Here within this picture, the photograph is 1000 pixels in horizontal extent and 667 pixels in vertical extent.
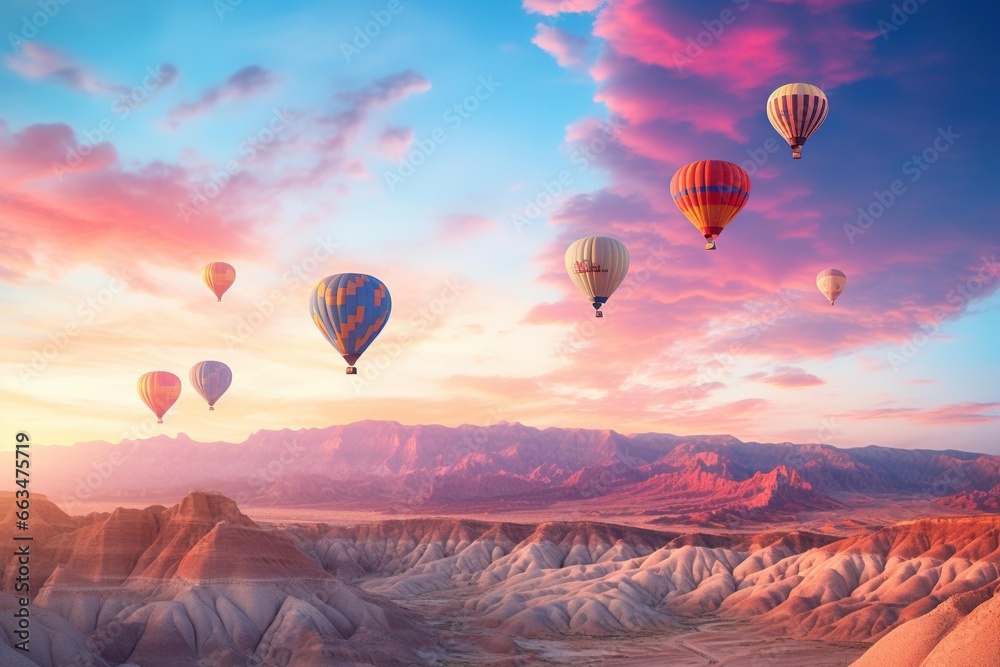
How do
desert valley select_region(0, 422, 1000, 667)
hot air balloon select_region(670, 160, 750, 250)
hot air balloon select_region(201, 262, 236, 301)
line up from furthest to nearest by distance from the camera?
hot air balloon select_region(201, 262, 236, 301)
hot air balloon select_region(670, 160, 750, 250)
desert valley select_region(0, 422, 1000, 667)

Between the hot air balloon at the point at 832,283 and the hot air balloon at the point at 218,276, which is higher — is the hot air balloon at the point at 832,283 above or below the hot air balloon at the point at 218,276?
above

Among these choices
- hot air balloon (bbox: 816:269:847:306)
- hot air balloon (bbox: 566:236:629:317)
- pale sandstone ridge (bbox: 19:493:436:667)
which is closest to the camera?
pale sandstone ridge (bbox: 19:493:436:667)

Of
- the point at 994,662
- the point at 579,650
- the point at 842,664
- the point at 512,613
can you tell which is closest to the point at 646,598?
the point at 512,613

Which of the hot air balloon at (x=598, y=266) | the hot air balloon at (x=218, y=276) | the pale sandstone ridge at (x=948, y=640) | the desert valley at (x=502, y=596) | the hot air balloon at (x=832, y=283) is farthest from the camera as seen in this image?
the hot air balloon at (x=832, y=283)

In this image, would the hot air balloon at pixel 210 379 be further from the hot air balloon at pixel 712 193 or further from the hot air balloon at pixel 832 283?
the hot air balloon at pixel 832 283

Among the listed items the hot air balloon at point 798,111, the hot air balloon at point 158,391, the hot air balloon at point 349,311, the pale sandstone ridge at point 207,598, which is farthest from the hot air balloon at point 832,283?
the hot air balloon at point 158,391

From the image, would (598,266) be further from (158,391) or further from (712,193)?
(158,391)

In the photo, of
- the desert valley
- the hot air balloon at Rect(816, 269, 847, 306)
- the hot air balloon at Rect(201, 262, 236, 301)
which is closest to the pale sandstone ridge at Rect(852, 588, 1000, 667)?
the desert valley

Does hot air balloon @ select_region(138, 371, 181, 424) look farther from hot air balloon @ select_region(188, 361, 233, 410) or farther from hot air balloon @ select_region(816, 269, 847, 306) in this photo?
hot air balloon @ select_region(816, 269, 847, 306)
